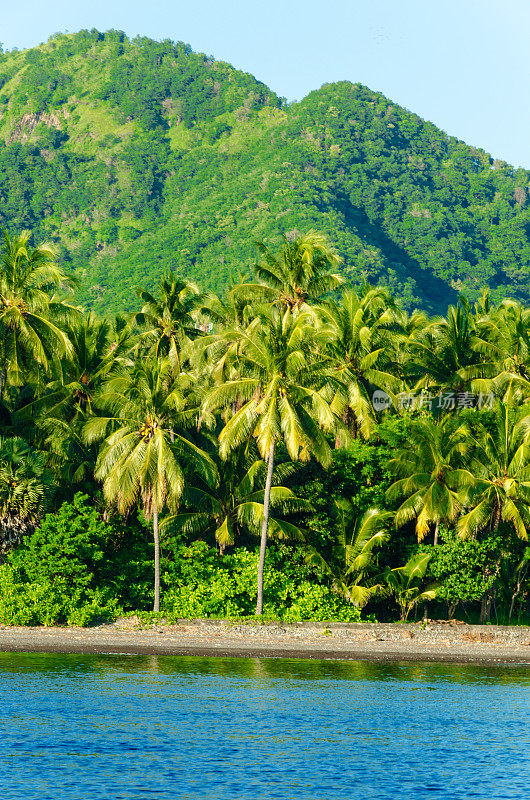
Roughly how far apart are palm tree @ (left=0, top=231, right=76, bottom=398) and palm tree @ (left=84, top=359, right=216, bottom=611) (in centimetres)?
342

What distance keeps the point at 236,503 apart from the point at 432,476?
30.5 ft

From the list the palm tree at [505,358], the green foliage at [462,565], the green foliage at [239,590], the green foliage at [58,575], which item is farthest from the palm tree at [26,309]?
the palm tree at [505,358]

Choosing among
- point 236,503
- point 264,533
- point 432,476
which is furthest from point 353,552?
point 236,503

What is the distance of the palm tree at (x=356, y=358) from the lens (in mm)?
49156

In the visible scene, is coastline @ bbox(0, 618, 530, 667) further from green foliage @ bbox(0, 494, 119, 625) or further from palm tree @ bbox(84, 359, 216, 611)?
palm tree @ bbox(84, 359, 216, 611)

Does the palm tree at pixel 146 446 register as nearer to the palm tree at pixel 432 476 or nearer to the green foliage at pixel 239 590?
the green foliage at pixel 239 590

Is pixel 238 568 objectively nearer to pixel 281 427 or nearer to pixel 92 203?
pixel 281 427

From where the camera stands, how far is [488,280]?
152 m

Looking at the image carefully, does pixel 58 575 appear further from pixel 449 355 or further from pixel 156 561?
pixel 449 355

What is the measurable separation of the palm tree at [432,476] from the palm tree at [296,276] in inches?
360

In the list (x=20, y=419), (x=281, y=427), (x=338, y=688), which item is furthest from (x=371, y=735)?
(x=20, y=419)

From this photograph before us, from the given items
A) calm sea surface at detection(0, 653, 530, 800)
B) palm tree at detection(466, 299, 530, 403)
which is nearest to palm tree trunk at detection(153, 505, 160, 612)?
calm sea surface at detection(0, 653, 530, 800)

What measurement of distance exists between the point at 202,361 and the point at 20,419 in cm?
1058

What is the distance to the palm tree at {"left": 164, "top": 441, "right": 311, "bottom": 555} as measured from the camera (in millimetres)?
44062
